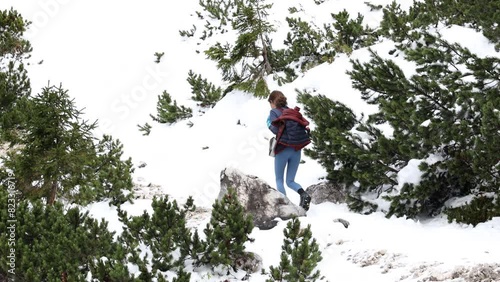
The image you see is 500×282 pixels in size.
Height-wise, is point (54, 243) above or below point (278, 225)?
below

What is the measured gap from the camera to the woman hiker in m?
6.91

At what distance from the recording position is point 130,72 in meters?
19.6

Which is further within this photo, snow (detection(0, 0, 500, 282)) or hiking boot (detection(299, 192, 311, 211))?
hiking boot (detection(299, 192, 311, 211))

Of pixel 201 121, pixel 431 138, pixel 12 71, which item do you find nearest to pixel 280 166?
pixel 431 138

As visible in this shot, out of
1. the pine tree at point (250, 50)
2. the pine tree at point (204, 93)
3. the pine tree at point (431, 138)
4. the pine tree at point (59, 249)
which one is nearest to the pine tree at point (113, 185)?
the pine tree at point (59, 249)

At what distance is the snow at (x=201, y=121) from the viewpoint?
4.99 metres

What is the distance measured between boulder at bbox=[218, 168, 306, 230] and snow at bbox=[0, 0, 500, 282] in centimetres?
29

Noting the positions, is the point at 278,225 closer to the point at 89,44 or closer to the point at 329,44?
the point at 329,44

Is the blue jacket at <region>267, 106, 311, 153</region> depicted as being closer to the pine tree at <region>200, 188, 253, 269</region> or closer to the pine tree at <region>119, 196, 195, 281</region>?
the pine tree at <region>200, 188, 253, 269</region>

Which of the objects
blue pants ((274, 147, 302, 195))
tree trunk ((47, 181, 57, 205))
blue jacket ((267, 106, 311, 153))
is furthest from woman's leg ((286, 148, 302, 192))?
tree trunk ((47, 181, 57, 205))

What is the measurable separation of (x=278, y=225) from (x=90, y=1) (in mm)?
24414

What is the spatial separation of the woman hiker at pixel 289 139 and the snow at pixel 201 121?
0.64m

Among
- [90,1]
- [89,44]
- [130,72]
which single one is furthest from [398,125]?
[90,1]

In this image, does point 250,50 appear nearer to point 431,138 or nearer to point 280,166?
point 280,166
